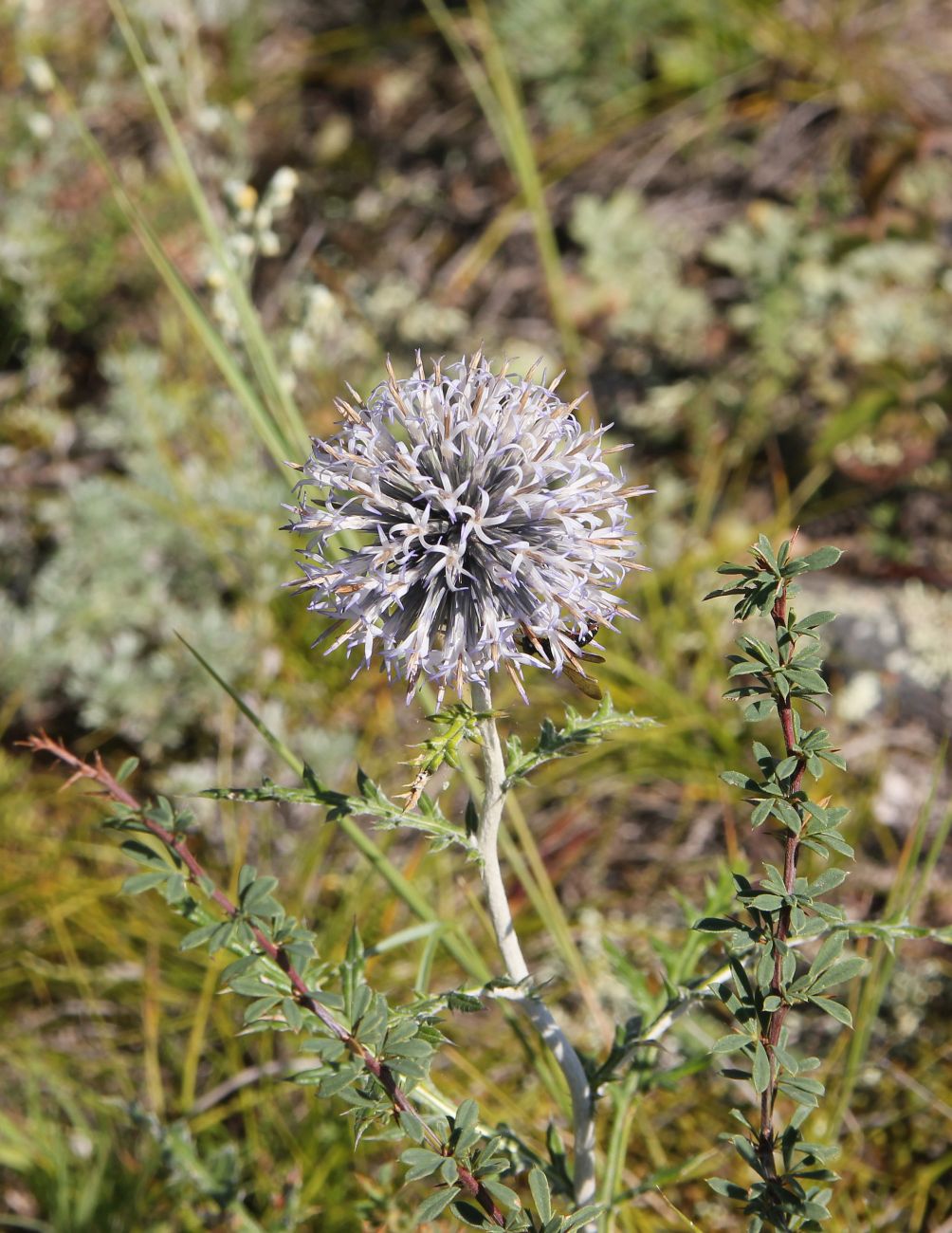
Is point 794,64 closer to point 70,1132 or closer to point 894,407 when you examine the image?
point 894,407

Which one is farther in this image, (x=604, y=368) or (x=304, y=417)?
(x=604, y=368)

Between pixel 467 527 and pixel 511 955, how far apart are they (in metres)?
0.65

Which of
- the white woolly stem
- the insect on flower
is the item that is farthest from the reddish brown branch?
the insect on flower

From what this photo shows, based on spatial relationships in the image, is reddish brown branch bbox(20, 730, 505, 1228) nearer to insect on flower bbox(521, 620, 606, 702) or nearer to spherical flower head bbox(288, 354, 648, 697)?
spherical flower head bbox(288, 354, 648, 697)

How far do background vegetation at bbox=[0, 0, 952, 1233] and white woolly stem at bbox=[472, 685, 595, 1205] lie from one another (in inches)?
5.4

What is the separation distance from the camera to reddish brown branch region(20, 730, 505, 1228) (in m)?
1.36

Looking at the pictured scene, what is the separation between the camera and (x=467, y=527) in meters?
1.50

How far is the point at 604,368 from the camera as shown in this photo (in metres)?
4.73

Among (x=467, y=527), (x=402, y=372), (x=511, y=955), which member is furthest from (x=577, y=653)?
(x=402, y=372)

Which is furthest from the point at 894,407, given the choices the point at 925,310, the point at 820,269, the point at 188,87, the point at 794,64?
the point at 188,87

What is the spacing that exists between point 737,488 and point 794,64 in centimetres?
225

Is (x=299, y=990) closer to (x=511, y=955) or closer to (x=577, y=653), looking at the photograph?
(x=511, y=955)

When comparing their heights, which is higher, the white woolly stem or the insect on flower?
the insect on flower

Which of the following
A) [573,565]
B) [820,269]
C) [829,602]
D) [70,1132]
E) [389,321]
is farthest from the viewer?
[389,321]
